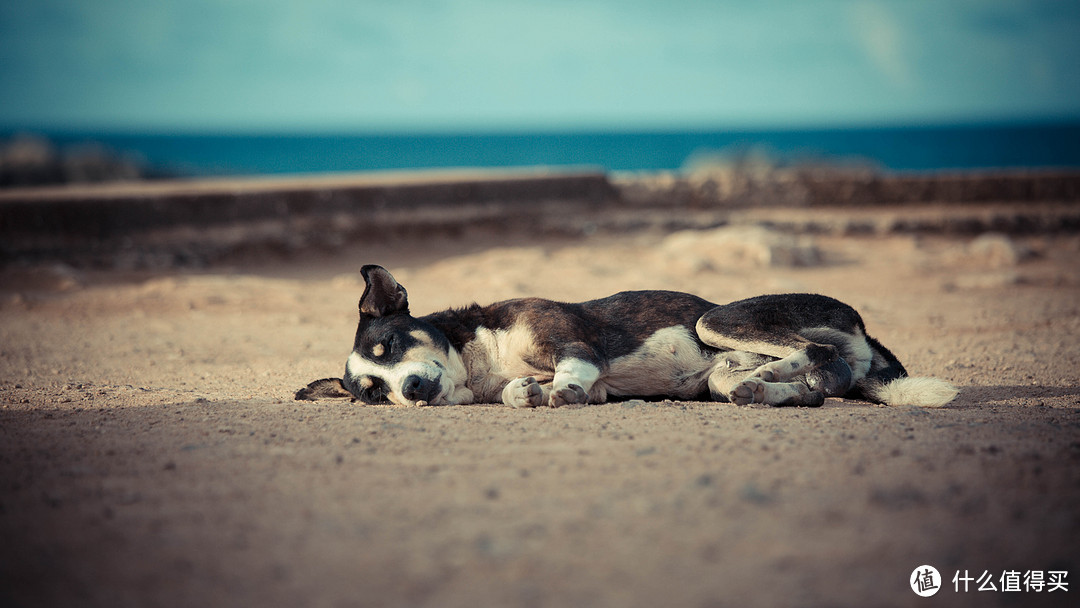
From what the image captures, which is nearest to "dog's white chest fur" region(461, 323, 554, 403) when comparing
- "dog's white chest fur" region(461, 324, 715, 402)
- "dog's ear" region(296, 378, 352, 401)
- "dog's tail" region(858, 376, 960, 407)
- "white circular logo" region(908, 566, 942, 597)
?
"dog's white chest fur" region(461, 324, 715, 402)

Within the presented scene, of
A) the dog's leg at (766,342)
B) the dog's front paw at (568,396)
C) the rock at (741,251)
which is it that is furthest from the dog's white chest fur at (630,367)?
the rock at (741,251)

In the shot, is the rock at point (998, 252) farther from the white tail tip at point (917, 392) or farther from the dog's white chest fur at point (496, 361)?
the dog's white chest fur at point (496, 361)

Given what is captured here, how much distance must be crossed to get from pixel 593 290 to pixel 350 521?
21.3 ft

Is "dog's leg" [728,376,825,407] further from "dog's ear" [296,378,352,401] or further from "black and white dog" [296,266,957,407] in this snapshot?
"dog's ear" [296,378,352,401]

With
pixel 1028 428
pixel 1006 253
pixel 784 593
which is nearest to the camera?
pixel 784 593

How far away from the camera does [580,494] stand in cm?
275

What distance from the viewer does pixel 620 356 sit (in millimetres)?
4625

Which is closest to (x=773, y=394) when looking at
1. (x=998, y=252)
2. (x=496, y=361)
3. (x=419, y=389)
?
(x=496, y=361)

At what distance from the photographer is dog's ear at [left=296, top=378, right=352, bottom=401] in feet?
A: 15.0

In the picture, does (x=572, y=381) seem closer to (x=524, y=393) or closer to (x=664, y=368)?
(x=524, y=393)

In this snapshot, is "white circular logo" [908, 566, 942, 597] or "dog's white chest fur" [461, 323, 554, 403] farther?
"dog's white chest fur" [461, 323, 554, 403]

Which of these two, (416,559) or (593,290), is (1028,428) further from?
(593,290)

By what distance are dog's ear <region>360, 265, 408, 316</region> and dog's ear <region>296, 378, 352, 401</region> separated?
47 centimetres

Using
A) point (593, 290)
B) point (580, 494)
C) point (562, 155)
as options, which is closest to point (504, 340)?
point (580, 494)
